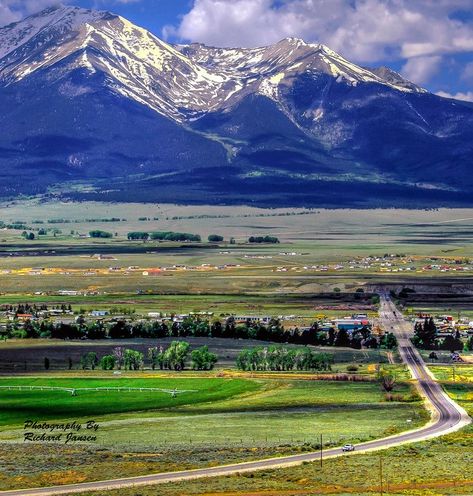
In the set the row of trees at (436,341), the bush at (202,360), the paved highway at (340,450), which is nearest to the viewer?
the paved highway at (340,450)

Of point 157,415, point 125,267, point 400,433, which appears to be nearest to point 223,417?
point 157,415

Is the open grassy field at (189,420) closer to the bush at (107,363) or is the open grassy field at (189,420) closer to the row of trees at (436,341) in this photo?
the bush at (107,363)

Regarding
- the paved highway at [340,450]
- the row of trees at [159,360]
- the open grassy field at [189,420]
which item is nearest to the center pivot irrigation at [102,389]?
the open grassy field at [189,420]

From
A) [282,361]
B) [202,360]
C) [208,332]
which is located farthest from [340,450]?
[208,332]

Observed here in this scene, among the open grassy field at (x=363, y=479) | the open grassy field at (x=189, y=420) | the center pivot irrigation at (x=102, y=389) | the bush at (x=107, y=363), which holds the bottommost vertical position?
the open grassy field at (x=363, y=479)

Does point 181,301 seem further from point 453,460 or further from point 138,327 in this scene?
point 453,460
